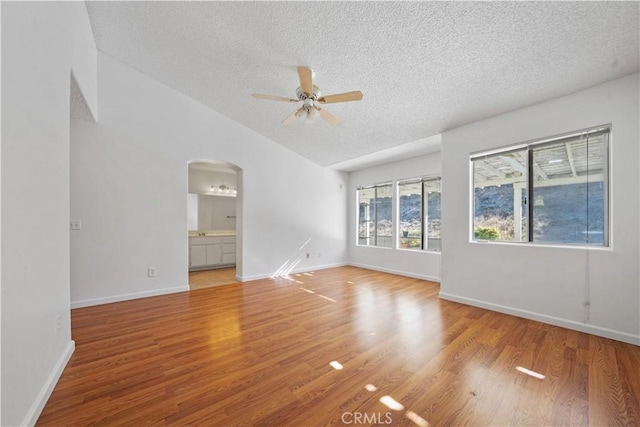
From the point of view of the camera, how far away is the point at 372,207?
244 inches

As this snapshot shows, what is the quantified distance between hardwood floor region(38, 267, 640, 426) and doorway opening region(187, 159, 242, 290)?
6.43ft

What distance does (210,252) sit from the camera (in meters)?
5.73

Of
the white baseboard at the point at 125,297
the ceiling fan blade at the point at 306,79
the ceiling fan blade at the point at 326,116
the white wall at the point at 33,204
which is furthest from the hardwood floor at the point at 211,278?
the ceiling fan blade at the point at 306,79

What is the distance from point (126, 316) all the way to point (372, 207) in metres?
5.14

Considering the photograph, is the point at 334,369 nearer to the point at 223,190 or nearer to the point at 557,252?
the point at 557,252

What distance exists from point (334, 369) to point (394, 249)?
3858 mm

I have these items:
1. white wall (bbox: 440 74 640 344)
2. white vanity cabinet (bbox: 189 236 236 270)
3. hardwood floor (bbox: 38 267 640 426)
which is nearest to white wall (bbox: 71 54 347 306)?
hardwood floor (bbox: 38 267 640 426)

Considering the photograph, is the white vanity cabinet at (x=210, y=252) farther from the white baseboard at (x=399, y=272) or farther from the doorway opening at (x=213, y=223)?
the white baseboard at (x=399, y=272)

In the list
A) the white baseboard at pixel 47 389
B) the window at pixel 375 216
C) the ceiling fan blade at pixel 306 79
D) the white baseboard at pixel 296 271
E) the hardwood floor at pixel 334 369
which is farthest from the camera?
the window at pixel 375 216

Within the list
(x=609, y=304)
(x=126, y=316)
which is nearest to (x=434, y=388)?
(x=609, y=304)

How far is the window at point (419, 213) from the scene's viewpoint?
4.95m

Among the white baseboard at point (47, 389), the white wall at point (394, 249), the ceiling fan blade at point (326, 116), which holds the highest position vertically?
the ceiling fan blade at point (326, 116)

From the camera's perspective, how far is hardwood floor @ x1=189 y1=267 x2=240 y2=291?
177 inches

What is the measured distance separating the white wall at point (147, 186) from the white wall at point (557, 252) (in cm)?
337
